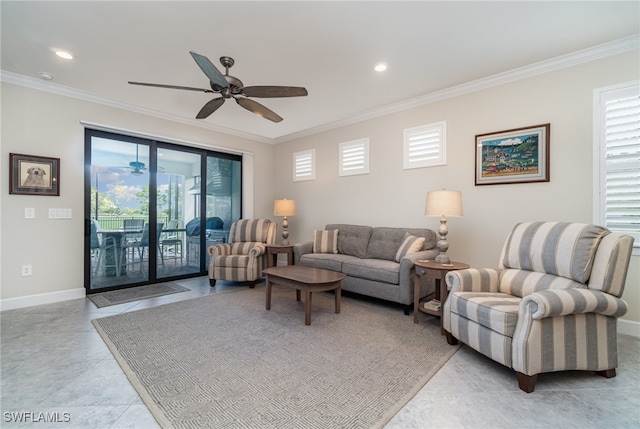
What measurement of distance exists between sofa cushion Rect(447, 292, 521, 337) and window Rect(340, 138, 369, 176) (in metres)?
2.67

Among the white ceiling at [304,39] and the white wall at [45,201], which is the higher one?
the white ceiling at [304,39]

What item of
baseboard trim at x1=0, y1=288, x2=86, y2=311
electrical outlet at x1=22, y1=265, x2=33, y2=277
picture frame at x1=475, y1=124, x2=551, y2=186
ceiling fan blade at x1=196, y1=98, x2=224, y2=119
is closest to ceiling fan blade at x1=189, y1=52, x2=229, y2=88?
ceiling fan blade at x1=196, y1=98, x2=224, y2=119

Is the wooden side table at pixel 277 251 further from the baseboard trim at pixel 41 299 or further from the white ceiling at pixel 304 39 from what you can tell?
the baseboard trim at pixel 41 299

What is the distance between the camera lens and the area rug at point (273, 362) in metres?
1.62

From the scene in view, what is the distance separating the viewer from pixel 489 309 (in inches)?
80.0

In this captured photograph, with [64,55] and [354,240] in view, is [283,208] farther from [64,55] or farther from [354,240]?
[64,55]

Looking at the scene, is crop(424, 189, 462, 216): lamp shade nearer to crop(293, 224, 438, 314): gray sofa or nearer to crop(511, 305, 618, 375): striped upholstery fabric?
crop(293, 224, 438, 314): gray sofa

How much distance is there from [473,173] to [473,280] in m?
1.62

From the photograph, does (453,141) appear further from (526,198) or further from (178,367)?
(178,367)

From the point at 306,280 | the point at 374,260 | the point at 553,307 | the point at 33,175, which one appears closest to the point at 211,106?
Answer: the point at 306,280

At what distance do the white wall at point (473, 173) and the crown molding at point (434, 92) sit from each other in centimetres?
7

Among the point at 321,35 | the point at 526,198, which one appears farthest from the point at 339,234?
the point at 321,35

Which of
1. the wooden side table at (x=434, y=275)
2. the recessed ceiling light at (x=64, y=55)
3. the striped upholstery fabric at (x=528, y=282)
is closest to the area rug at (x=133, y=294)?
the recessed ceiling light at (x=64, y=55)

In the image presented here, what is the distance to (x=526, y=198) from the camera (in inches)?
124
